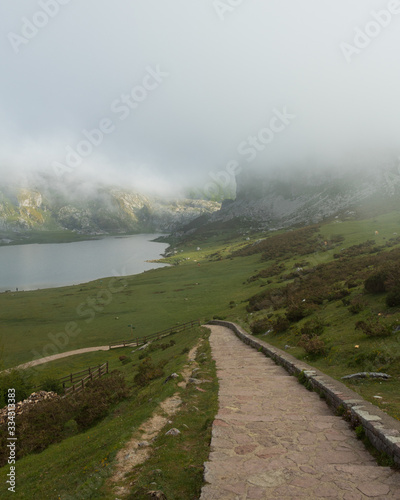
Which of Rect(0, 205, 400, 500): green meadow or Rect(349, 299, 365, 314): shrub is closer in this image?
Rect(0, 205, 400, 500): green meadow

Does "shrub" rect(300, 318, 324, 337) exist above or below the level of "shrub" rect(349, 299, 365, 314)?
below

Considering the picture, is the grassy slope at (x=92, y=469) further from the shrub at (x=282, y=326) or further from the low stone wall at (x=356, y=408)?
the shrub at (x=282, y=326)

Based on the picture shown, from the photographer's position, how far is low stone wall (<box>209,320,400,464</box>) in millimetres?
6578

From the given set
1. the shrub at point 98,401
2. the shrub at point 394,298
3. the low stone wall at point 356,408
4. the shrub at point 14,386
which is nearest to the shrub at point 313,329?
the shrub at point 394,298

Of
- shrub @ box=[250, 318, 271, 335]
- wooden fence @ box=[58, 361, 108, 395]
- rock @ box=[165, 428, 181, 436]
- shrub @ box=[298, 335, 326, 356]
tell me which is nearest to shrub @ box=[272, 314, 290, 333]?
shrub @ box=[250, 318, 271, 335]

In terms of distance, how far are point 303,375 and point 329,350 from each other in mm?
3875

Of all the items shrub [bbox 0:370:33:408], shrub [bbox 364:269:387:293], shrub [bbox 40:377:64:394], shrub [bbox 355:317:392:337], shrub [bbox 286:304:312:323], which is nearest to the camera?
shrub [bbox 355:317:392:337]

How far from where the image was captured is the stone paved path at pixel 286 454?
18.1 ft

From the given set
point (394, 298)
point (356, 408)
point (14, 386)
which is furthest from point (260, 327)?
point (14, 386)

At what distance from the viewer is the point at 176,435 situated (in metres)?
8.72

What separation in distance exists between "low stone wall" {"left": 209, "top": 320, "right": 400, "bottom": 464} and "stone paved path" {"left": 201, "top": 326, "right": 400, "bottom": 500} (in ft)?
1.22

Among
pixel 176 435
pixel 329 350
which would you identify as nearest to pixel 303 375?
pixel 329 350

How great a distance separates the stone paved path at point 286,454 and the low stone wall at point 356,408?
0.37 meters

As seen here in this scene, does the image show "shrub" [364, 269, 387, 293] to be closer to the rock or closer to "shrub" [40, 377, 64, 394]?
the rock
